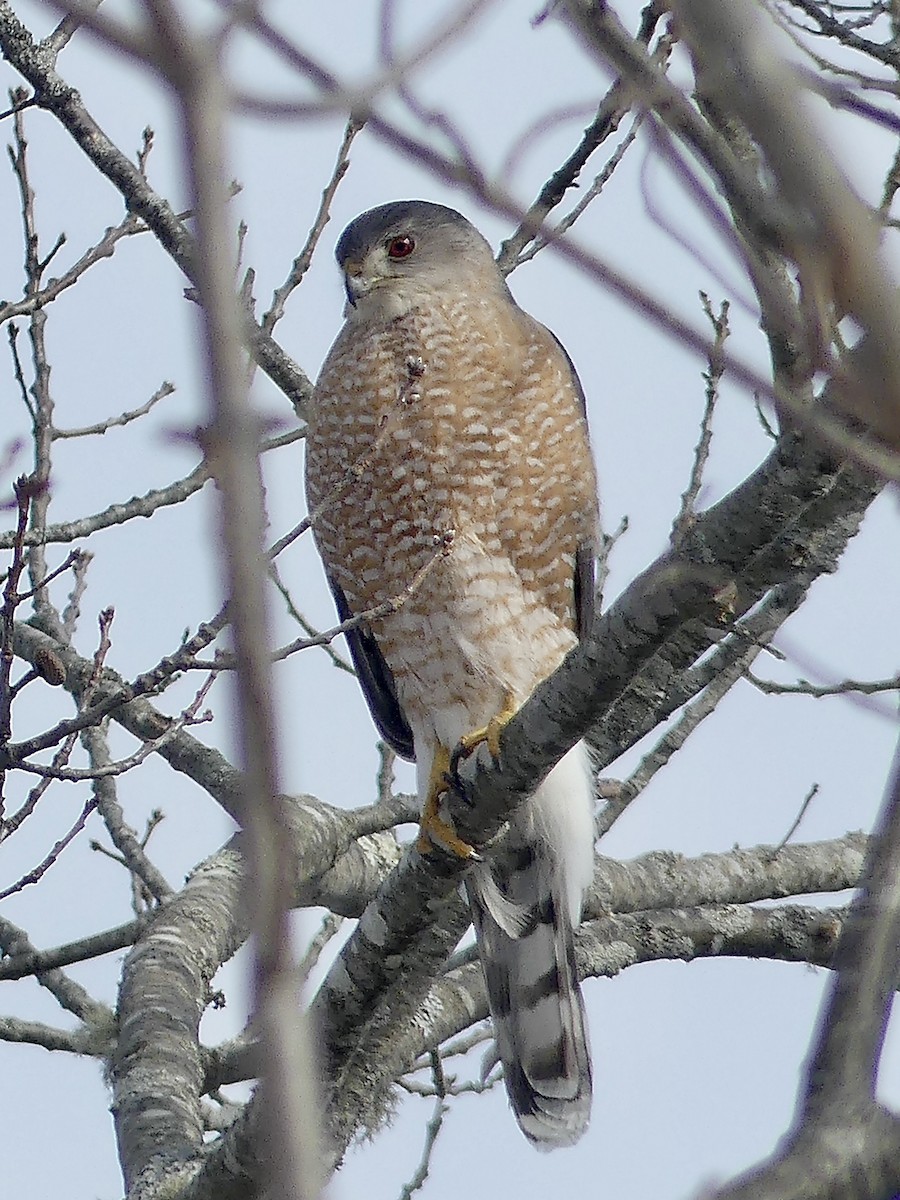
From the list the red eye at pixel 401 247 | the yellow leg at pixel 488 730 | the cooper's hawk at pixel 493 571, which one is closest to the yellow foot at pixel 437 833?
the yellow leg at pixel 488 730

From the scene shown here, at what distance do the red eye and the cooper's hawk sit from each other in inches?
20.6

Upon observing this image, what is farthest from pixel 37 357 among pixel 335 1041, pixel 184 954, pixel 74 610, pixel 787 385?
pixel 787 385

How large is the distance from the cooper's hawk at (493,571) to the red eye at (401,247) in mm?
522

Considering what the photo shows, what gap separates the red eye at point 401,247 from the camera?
567cm

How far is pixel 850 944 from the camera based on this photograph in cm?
110

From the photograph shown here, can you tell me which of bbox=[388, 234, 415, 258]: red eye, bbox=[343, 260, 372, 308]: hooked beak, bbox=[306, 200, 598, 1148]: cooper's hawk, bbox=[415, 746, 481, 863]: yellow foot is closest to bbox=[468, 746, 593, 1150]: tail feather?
bbox=[306, 200, 598, 1148]: cooper's hawk

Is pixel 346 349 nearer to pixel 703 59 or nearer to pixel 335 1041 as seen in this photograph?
pixel 335 1041

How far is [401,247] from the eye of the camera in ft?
18.7

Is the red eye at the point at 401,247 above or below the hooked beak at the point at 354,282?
above

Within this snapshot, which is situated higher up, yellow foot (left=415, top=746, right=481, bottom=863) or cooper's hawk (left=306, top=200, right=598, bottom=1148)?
cooper's hawk (left=306, top=200, right=598, bottom=1148)

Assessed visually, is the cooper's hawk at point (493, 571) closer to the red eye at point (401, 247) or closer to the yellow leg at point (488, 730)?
the yellow leg at point (488, 730)

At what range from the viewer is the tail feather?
16.3 feet

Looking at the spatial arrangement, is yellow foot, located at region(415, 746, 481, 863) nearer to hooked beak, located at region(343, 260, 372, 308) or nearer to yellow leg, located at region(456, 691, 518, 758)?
yellow leg, located at region(456, 691, 518, 758)

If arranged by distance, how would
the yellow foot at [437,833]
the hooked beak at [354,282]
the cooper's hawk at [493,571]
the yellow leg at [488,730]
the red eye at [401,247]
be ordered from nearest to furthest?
the yellow foot at [437,833], the yellow leg at [488,730], the cooper's hawk at [493,571], the hooked beak at [354,282], the red eye at [401,247]
